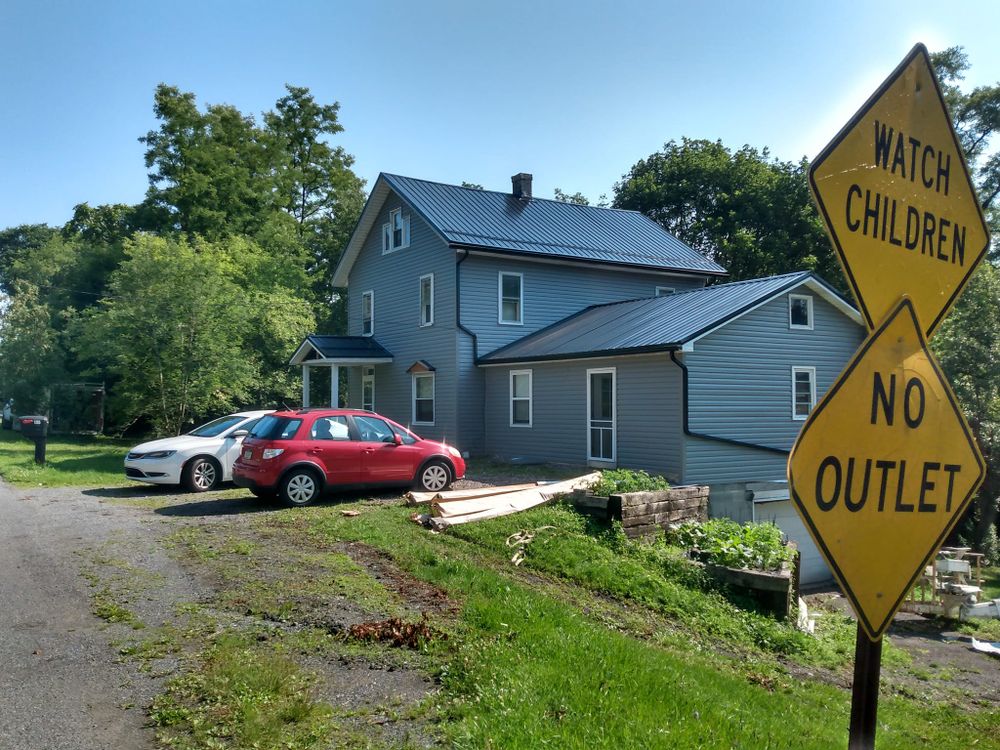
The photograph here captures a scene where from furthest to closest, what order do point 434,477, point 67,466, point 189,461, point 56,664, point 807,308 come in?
point 807,308, point 67,466, point 189,461, point 434,477, point 56,664

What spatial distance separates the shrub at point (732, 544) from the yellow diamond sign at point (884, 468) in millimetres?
8343

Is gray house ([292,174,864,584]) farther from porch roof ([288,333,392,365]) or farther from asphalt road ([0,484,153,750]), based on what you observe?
asphalt road ([0,484,153,750])

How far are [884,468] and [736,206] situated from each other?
128 feet

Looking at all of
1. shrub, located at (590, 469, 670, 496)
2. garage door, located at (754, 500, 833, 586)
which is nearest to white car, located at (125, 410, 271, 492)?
shrub, located at (590, 469, 670, 496)

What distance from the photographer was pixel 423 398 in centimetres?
2389

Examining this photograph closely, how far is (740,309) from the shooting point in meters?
17.2

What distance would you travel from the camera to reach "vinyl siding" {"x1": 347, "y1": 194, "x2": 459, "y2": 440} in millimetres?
22500

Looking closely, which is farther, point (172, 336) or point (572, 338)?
point (172, 336)

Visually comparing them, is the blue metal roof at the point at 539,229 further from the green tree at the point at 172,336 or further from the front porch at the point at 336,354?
the green tree at the point at 172,336

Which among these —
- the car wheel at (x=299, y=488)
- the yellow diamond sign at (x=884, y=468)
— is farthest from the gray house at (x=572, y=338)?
the yellow diamond sign at (x=884, y=468)

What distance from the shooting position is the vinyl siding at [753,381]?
1669 cm

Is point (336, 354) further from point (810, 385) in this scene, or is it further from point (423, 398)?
point (810, 385)

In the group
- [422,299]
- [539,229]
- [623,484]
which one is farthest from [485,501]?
[539,229]

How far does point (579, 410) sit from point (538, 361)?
5.96 feet
